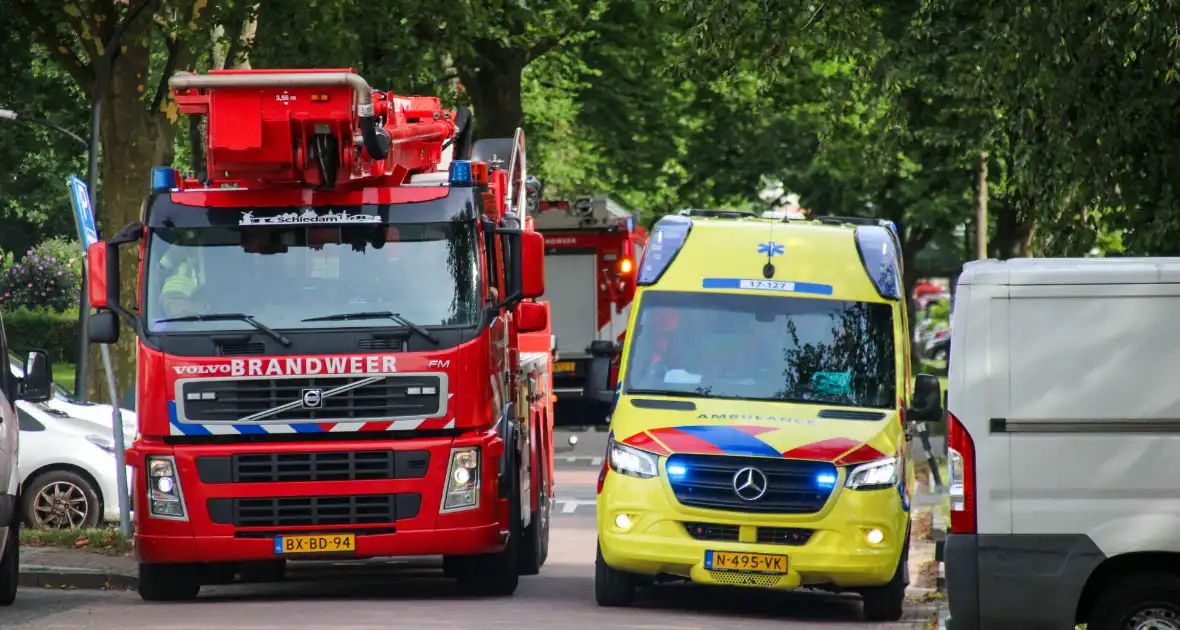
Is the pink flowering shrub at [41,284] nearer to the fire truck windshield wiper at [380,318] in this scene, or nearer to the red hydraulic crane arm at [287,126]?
the red hydraulic crane arm at [287,126]

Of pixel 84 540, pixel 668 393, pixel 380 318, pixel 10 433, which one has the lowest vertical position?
pixel 84 540

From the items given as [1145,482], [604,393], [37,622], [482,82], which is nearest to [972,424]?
[1145,482]

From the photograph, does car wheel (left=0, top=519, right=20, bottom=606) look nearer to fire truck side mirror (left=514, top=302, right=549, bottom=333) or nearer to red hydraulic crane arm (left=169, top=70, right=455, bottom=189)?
red hydraulic crane arm (left=169, top=70, right=455, bottom=189)

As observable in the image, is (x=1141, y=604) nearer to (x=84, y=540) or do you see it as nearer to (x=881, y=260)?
(x=881, y=260)

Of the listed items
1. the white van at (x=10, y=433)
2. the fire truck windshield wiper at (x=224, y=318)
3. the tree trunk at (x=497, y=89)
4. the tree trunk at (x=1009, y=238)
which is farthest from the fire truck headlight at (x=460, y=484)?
the tree trunk at (x=1009, y=238)

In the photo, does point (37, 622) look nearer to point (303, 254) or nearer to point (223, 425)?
point (223, 425)

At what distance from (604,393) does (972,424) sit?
4.21m

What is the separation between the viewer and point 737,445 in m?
13.2

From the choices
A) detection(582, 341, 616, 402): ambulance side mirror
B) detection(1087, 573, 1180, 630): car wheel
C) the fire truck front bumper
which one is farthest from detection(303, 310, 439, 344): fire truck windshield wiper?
detection(1087, 573, 1180, 630): car wheel

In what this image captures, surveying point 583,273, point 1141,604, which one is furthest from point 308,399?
point 583,273

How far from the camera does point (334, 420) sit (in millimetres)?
13445

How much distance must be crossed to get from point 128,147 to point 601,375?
12402 millimetres

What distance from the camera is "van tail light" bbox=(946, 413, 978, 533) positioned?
10.2 meters

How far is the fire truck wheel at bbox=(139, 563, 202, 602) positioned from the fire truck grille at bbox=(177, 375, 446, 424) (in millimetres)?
1311
